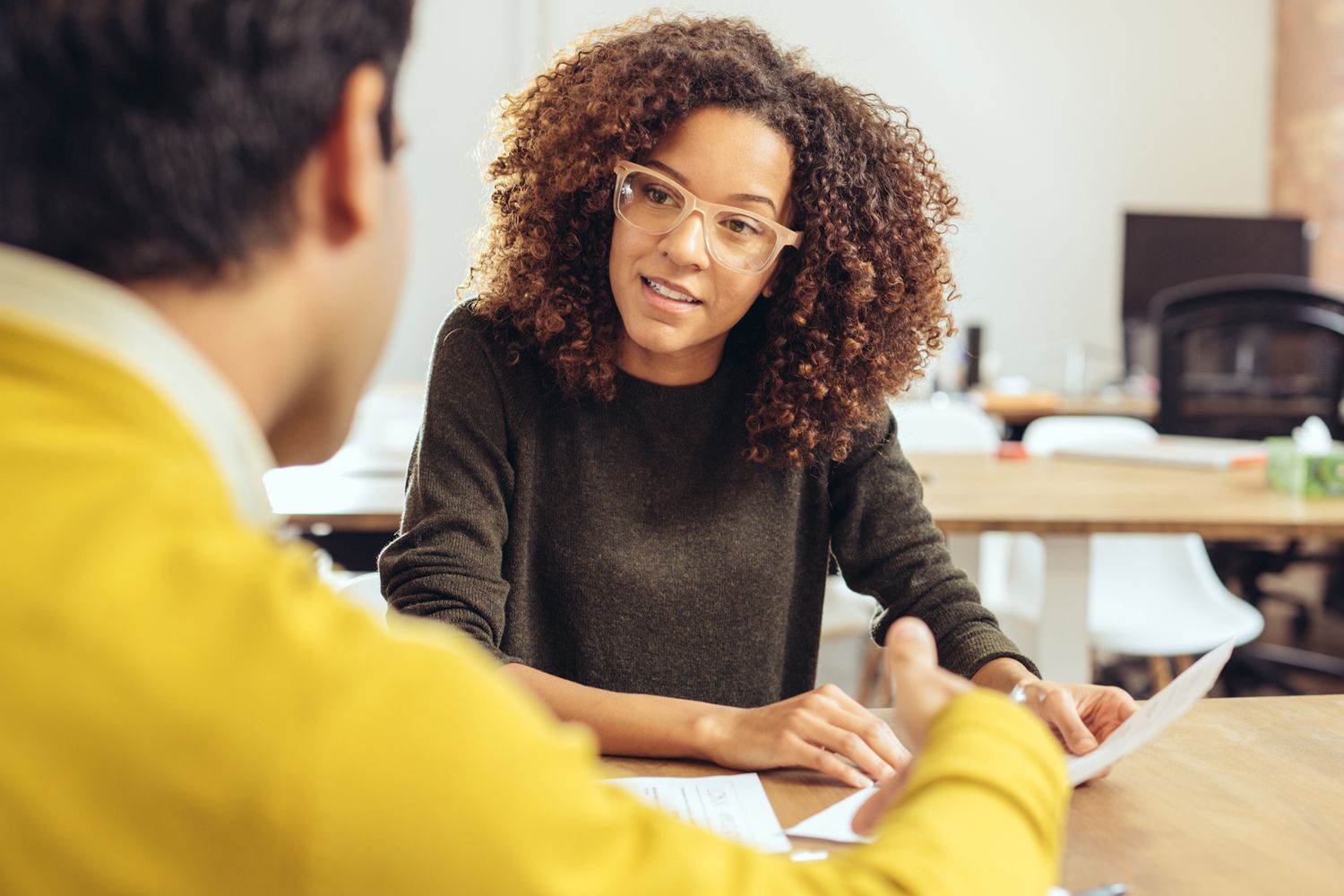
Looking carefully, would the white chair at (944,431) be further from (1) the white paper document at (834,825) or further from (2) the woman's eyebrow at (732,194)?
(1) the white paper document at (834,825)

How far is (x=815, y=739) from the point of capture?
0.93 meters

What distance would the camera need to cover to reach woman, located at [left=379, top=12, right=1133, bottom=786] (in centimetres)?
126

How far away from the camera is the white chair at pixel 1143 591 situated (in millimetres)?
2408

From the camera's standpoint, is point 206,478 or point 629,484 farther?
point 629,484

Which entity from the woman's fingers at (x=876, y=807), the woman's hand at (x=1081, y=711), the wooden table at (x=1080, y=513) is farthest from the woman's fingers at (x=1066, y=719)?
the wooden table at (x=1080, y=513)

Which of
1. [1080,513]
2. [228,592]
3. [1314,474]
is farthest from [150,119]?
[1314,474]

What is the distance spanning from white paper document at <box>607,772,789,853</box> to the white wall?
4902 millimetres

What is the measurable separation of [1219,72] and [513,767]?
21.3 ft

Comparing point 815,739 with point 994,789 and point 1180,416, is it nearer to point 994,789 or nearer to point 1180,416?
point 994,789

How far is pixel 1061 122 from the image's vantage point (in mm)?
5875

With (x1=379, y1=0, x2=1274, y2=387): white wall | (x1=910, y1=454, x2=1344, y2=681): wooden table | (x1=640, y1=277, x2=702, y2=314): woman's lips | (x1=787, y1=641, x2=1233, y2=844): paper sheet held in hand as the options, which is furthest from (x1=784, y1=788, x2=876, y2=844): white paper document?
(x1=379, y1=0, x2=1274, y2=387): white wall

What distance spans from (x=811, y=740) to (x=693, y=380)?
21.3 inches

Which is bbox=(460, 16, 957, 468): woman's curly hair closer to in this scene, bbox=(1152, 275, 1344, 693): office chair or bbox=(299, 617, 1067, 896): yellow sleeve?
bbox=(299, 617, 1067, 896): yellow sleeve

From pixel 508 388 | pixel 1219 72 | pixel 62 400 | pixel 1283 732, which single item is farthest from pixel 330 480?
pixel 1219 72
